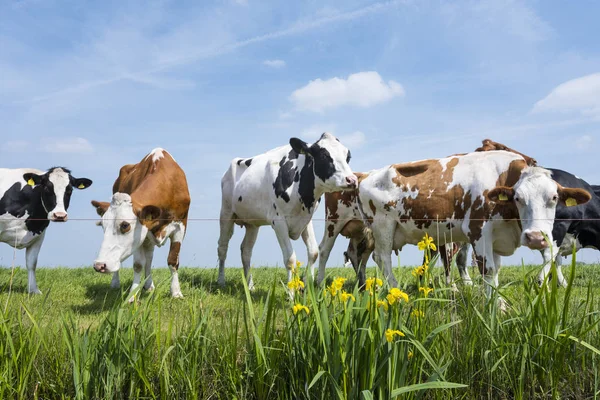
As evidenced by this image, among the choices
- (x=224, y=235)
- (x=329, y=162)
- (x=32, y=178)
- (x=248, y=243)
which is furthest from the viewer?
(x=224, y=235)

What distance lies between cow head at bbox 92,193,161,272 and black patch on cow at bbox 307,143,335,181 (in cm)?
260

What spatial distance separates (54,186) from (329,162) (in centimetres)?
566

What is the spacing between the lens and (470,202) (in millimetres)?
7945

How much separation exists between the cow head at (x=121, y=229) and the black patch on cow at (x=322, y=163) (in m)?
2.60

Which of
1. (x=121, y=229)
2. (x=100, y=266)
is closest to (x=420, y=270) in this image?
(x=100, y=266)

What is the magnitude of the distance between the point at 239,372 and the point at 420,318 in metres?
1.39

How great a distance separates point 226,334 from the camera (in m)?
4.48

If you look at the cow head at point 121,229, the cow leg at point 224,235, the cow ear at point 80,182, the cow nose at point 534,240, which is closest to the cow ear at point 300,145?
the cow head at point 121,229

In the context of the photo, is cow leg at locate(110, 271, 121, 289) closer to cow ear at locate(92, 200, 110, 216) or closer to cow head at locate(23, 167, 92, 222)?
cow head at locate(23, 167, 92, 222)

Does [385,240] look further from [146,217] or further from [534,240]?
[146,217]

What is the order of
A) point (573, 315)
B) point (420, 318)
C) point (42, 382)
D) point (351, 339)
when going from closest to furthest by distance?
point (351, 339) < point (420, 318) < point (42, 382) < point (573, 315)

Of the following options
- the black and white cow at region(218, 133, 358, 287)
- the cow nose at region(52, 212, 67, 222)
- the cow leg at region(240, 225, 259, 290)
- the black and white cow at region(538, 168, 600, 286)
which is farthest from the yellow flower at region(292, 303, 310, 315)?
the cow nose at region(52, 212, 67, 222)

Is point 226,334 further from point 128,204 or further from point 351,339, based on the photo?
point 128,204

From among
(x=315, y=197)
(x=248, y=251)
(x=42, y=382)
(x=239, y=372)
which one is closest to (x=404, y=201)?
(x=315, y=197)
